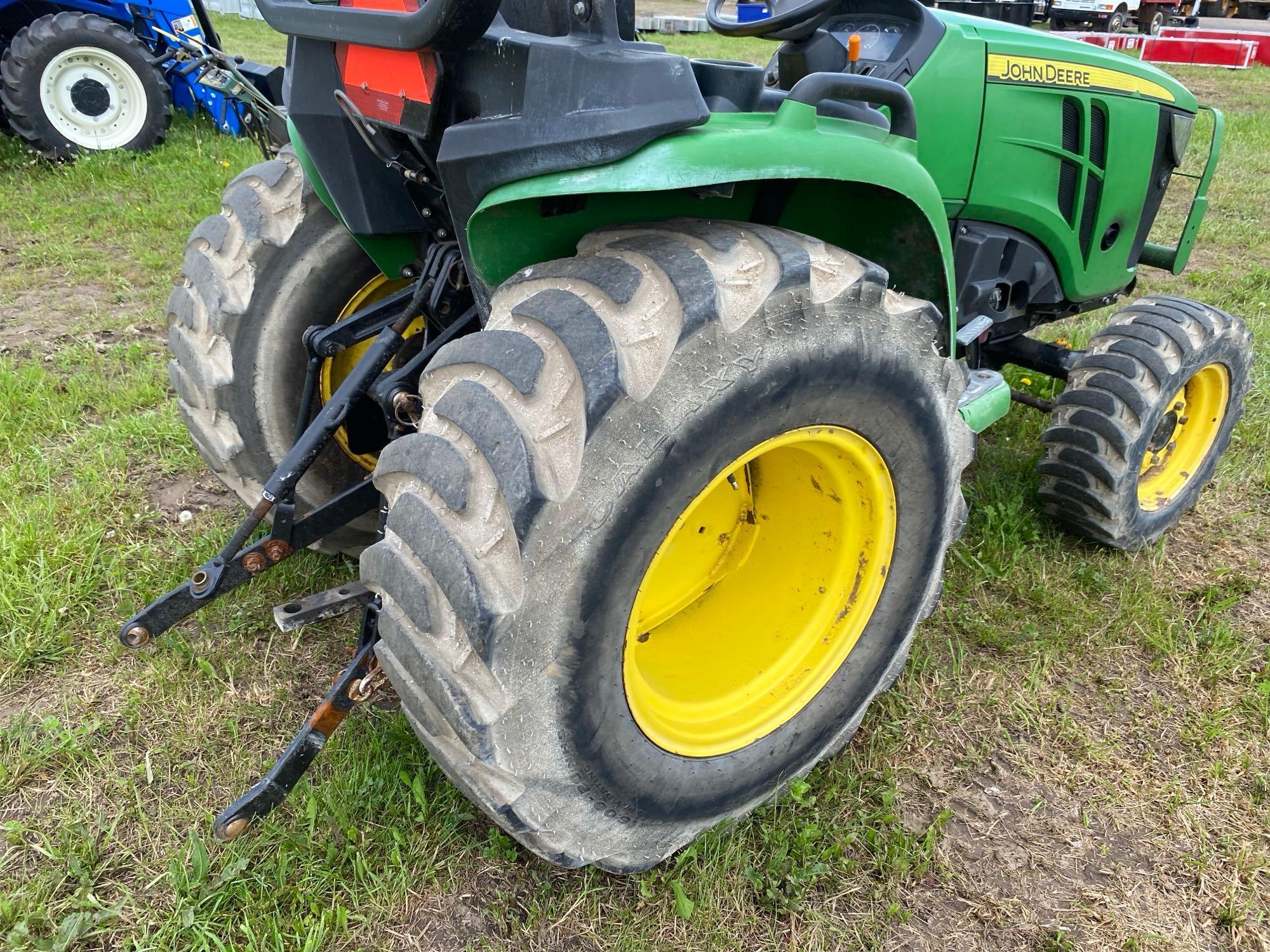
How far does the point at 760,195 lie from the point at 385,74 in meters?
0.73

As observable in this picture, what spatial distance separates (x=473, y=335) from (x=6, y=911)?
4.58ft

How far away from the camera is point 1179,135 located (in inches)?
121

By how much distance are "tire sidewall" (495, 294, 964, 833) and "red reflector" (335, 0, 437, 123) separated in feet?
2.16

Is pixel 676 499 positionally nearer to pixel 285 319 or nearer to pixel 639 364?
pixel 639 364

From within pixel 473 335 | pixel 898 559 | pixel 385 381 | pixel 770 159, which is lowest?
pixel 898 559

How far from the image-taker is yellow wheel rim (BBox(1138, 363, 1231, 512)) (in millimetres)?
3002

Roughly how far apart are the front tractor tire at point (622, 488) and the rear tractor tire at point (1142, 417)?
112 cm

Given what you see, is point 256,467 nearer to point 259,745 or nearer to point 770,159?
point 259,745

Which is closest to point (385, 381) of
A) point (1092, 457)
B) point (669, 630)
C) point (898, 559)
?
point (669, 630)

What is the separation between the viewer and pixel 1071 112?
2.74 m

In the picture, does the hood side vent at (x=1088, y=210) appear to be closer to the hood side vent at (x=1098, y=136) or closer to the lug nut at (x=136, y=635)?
the hood side vent at (x=1098, y=136)

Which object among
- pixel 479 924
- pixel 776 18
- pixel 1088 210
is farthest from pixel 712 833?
pixel 1088 210

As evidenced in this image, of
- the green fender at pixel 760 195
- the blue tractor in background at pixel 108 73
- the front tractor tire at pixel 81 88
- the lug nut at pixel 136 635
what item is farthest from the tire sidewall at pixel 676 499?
the front tractor tire at pixel 81 88

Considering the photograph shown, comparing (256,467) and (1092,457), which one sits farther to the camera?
(1092,457)
